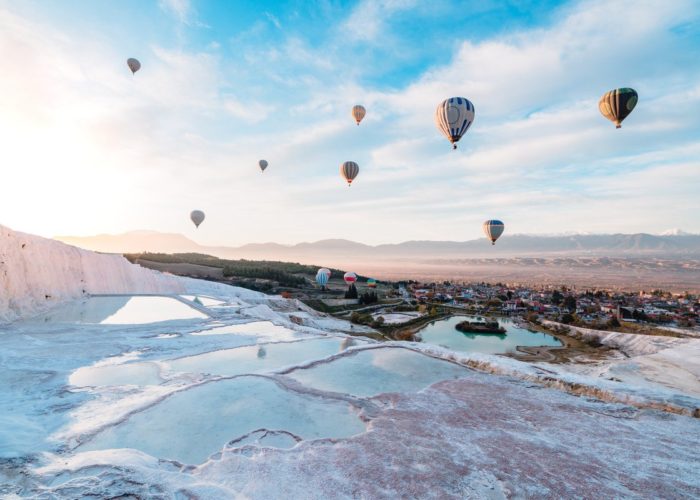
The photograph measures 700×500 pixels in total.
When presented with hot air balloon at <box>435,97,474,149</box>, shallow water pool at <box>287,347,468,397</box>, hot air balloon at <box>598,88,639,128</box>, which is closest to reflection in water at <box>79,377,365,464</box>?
shallow water pool at <box>287,347,468,397</box>

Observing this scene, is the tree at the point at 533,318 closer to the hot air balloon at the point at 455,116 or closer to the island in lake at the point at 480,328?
the island in lake at the point at 480,328

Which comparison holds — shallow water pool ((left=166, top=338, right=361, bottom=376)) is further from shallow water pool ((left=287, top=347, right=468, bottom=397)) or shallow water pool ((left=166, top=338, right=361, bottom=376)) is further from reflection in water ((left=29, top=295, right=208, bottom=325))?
reflection in water ((left=29, top=295, right=208, bottom=325))

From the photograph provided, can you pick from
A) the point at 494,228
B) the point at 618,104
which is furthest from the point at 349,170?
the point at 618,104

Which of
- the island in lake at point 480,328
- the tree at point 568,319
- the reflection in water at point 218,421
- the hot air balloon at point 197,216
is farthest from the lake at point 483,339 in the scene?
the hot air balloon at point 197,216

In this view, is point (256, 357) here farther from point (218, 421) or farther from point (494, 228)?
point (494, 228)

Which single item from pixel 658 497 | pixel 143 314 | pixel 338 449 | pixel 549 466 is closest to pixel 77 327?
pixel 143 314
